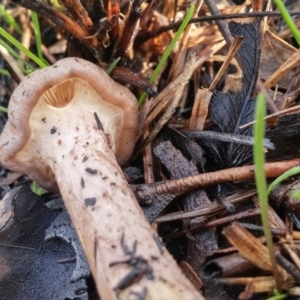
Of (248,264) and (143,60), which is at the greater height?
(143,60)

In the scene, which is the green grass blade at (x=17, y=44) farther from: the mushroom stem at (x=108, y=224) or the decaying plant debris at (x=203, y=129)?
the mushroom stem at (x=108, y=224)

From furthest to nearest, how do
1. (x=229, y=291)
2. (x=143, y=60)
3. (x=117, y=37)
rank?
(x=143, y=60) → (x=117, y=37) → (x=229, y=291)

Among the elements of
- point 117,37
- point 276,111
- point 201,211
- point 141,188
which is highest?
point 117,37

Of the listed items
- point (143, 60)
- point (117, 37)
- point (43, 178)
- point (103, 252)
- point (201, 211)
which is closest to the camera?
point (103, 252)

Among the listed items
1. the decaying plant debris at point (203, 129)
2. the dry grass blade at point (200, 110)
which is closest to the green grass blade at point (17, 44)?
the decaying plant debris at point (203, 129)

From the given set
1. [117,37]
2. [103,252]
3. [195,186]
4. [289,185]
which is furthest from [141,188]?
[117,37]

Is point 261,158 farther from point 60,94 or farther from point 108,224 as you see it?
point 60,94

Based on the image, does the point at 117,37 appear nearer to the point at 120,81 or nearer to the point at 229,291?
the point at 120,81

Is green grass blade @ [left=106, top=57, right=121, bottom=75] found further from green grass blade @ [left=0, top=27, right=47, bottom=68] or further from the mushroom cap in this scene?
green grass blade @ [left=0, top=27, right=47, bottom=68]
